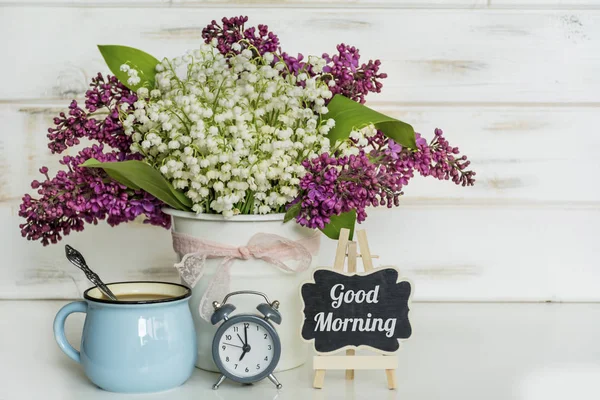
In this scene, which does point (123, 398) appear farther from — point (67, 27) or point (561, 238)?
point (561, 238)

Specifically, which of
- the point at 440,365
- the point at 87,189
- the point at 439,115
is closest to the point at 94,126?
the point at 87,189

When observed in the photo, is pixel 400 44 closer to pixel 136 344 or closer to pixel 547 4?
pixel 547 4

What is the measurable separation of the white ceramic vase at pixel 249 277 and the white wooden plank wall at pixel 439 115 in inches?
15.7

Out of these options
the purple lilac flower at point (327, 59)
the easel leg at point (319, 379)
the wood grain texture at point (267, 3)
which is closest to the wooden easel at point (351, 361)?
the easel leg at point (319, 379)

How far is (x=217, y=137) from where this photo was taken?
2.67 feet

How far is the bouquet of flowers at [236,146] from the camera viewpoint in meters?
0.82

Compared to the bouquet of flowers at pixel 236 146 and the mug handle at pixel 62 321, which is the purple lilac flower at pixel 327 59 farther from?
the mug handle at pixel 62 321

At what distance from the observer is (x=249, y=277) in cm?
86

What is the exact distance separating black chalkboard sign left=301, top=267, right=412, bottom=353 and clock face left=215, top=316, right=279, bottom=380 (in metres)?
0.05

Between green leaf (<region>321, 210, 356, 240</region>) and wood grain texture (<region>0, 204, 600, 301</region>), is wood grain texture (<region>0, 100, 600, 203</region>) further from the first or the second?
green leaf (<region>321, 210, 356, 240</region>)

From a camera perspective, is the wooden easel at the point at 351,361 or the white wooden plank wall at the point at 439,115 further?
the white wooden plank wall at the point at 439,115

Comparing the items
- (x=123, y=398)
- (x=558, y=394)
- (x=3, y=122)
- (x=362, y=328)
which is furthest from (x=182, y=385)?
(x=3, y=122)

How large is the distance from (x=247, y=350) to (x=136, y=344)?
0.13 metres

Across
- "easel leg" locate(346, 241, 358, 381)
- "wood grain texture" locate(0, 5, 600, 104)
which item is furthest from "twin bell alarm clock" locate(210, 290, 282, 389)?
"wood grain texture" locate(0, 5, 600, 104)
